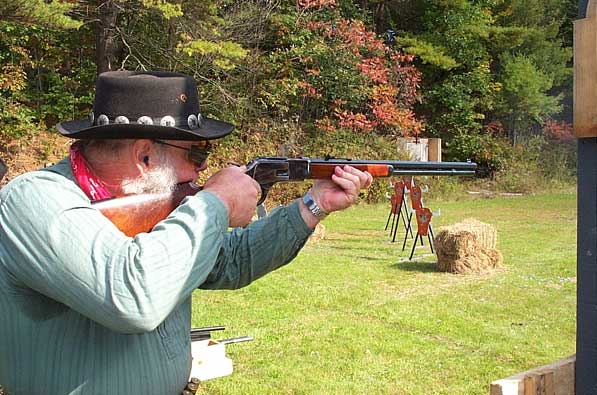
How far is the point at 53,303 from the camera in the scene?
1.78 m

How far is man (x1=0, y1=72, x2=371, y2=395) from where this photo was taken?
5.25 feet

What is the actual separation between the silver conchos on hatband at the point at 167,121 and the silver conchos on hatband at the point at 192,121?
0.06 metres

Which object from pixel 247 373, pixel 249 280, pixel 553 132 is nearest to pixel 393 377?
pixel 247 373

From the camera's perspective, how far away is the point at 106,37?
19.2 m

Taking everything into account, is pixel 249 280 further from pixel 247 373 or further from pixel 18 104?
pixel 18 104

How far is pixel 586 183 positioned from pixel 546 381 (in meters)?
0.64

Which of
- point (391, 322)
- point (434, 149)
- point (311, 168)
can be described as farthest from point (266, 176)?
point (434, 149)

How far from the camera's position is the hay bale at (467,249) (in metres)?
9.85

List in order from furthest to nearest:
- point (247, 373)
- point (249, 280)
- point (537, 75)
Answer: point (537, 75) < point (247, 373) < point (249, 280)

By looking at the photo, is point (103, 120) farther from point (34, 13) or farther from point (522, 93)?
point (522, 93)

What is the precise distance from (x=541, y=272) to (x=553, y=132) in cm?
1990

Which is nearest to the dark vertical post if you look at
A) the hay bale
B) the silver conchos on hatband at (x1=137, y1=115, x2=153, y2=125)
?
the silver conchos on hatband at (x1=137, y1=115, x2=153, y2=125)

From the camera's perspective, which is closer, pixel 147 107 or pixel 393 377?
pixel 147 107

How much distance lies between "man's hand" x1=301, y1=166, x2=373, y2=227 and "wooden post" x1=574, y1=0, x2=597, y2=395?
837 mm
